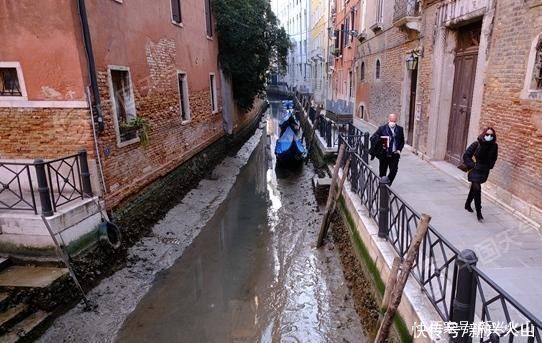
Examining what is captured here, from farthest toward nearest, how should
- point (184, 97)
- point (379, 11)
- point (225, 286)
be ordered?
point (379, 11), point (184, 97), point (225, 286)

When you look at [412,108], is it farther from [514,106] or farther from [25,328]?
[25,328]

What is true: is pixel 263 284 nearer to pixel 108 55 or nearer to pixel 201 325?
pixel 201 325

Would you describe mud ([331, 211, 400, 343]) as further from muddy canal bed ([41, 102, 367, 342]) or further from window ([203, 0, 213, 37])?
window ([203, 0, 213, 37])

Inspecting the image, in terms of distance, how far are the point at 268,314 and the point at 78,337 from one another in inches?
89.0

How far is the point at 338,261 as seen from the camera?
6027 millimetres

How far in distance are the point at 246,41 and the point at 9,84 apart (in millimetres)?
9822

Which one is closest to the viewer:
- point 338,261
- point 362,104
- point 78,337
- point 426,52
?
point 78,337

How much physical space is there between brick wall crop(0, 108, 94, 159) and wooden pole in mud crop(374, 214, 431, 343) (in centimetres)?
470

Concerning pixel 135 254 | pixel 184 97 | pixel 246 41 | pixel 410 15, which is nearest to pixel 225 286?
pixel 135 254

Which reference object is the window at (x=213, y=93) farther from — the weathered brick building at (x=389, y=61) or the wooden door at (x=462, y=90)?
the wooden door at (x=462, y=90)

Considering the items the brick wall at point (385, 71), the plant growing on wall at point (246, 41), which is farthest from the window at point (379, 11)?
the plant growing on wall at point (246, 41)

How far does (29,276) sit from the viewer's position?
4625mm

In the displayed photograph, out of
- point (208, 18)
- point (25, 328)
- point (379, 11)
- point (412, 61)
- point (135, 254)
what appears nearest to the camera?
point (25, 328)

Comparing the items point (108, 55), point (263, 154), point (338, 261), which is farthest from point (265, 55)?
point (338, 261)
